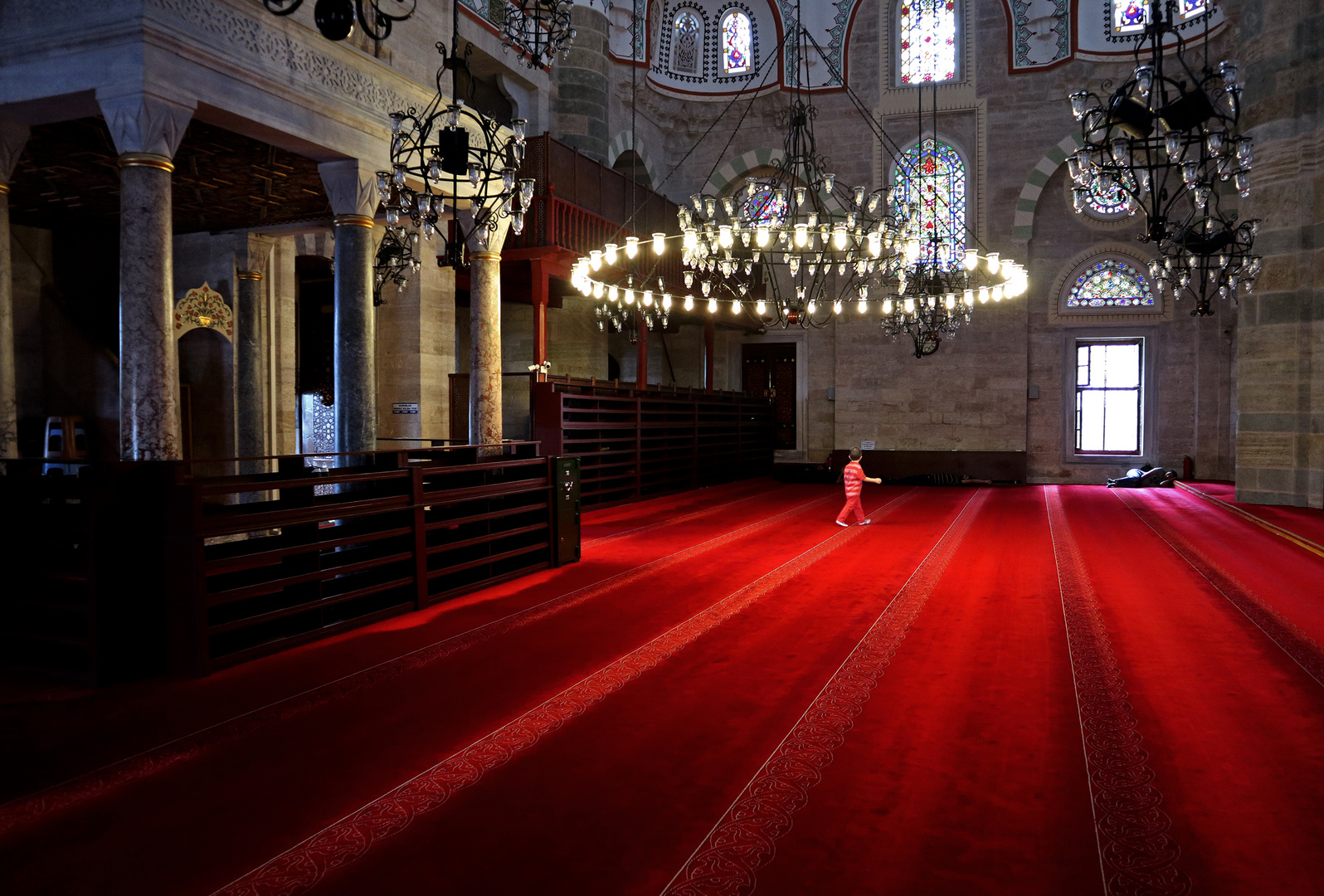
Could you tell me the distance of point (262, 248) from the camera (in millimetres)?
9414

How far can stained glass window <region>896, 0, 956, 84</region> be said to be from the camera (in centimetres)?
1550

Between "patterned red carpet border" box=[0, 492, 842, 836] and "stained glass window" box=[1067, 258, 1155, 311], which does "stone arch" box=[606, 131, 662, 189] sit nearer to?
"stained glass window" box=[1067, 258, 1155, 311]

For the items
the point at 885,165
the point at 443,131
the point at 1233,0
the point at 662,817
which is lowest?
the point at 662,817

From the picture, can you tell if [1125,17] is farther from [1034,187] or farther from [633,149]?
[633,149]

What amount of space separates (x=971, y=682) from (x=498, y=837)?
7.06ft

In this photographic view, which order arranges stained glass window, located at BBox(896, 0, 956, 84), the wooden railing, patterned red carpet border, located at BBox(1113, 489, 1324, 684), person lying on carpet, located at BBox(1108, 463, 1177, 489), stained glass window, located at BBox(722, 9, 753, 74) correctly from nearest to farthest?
the wooden railing, patterned red carpet border, located at BBox(1113, 489, 1324, 684), person lying on carpet, located at BBox(1108, 463, 1177, 489), stained glass window, located at BBox(896, 0, 956, 84), stained glass window, located at BBox(722, 9, 753, 74)

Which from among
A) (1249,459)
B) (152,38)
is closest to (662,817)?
(152,38)

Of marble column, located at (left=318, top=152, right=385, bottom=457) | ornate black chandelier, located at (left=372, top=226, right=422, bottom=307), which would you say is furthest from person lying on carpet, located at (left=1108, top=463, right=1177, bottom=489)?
marble column, located at (left=318, top=152, right=385, bottom=457)

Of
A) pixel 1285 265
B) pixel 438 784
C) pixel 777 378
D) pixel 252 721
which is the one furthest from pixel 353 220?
pixel 777 378

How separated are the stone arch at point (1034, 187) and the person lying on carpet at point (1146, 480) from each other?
175 inches

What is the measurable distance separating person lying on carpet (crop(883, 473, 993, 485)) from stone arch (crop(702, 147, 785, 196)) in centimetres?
636

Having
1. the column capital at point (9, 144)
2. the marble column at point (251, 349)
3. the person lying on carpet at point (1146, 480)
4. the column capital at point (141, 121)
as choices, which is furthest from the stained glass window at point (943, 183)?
the column capital at point (9, 144)

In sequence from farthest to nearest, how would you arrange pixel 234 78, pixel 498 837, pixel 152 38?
pixel 234 78 → pixel 152 38 → pixel 498 837

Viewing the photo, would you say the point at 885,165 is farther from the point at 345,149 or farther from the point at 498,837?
the point at 498,837
